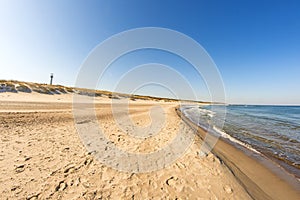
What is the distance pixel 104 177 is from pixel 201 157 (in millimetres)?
3338

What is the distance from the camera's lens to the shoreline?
151 inches

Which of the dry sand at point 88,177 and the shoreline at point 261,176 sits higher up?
the dry sand at point 88,177

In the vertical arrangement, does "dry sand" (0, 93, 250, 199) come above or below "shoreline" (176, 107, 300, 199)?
above

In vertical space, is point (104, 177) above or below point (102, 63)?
below

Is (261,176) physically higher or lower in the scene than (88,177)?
lower

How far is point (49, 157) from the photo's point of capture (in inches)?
166

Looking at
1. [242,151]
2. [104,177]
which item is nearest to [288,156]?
[242,151]

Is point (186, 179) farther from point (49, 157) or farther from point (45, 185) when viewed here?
point (49, 157)

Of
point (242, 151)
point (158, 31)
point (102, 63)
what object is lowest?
point (242, 151)

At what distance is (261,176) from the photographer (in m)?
4.72

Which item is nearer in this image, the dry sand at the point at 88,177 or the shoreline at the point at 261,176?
the dry sand at the point at 88,177

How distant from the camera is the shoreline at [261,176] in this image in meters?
3.85

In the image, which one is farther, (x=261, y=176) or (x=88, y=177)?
(x=261, y=176)

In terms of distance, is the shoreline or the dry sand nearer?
the dry sand
